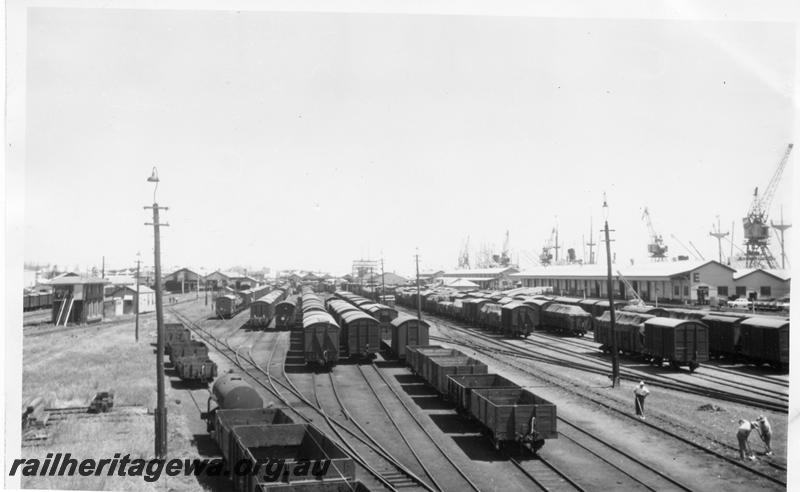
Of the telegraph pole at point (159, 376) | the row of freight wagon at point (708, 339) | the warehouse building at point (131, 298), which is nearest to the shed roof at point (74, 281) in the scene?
the warehouse building at point (131, 298)

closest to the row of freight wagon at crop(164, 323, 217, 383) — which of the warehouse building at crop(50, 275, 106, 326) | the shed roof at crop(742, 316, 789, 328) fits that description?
the warehouse building at crop(50, 275, 106, 326)

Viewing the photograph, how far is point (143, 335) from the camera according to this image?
160 ft

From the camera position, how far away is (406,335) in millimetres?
34719

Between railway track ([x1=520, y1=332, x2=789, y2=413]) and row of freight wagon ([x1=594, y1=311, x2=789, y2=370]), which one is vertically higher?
row of freight wagon ([x1=594, y1=311, x2=789, y2=370])

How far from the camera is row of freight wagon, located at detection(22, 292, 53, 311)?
6912 cm

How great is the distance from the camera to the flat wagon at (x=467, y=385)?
67.6 feet

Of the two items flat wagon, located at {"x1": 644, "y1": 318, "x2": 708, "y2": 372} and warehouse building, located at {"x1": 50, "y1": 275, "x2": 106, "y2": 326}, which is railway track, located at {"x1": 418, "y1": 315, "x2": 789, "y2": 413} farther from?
warehouse building, located at {"x1": 50, "y1": 275, "x2": 106, "y2": 326}

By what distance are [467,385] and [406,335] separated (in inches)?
496

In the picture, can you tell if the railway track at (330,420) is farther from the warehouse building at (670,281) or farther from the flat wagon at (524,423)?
the warehouse building at (670,281)

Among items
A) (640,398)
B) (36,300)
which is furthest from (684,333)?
(36,300)

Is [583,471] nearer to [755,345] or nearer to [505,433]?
[505,433]

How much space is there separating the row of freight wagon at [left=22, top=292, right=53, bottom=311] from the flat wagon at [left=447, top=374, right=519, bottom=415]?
63.5m

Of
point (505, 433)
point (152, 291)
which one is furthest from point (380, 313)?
point (152, 291)

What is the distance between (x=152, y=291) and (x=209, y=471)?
224 feet
